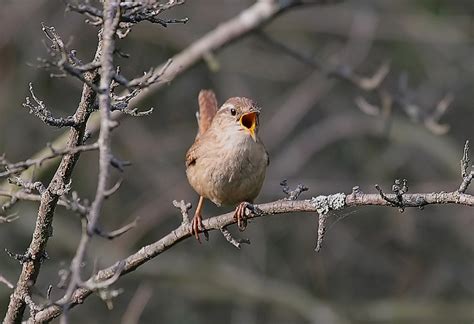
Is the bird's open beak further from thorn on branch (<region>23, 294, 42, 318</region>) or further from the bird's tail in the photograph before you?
thorn on branch (<region>23, 294, 42, 318</region>)

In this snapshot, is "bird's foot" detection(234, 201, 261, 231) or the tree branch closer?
the tree branch

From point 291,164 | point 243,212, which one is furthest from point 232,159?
point 291,164

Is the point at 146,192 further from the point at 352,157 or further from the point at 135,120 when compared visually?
the point at 352,157

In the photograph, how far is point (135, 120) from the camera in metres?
7.25

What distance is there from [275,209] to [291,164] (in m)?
4.17

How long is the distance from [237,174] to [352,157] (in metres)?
3.87

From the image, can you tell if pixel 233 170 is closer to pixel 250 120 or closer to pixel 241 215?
pixel 250 120

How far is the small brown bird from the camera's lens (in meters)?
3.68

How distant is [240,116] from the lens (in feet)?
12.8

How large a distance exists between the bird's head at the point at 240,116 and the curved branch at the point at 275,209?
3.01ft

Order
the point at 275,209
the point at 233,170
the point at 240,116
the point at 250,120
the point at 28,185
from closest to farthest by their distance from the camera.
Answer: the point at 28,185
the point at 275,209
the point at 233,170
the point at 240,116
the point at 250,120

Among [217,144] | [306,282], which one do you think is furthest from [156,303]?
[217,144]

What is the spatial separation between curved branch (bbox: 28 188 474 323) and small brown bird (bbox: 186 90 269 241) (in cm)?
68

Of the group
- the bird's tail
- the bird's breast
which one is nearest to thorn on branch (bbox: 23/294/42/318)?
the bird's breast
